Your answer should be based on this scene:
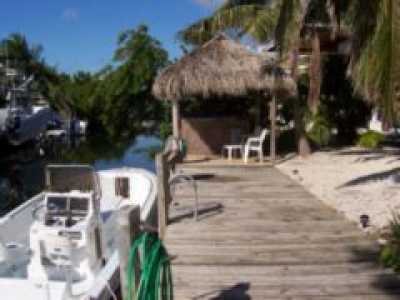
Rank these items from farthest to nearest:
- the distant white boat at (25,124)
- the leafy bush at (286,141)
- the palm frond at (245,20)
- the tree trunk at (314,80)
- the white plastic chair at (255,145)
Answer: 1. the distant white boat at (25,124)
2. the leafy bush at (286,141)
3. the palm frond at (245,20)
4. the white plastic chair at (255,145)
5. the tree trunk at (314,80)

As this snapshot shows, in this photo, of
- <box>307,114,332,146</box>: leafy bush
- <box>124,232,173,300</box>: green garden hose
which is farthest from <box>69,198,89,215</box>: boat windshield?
<box>307,114,332,146</box>: leafy bush

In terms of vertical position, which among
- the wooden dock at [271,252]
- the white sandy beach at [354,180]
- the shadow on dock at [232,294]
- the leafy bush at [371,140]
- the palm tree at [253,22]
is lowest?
the shadow on dock at [232,294]

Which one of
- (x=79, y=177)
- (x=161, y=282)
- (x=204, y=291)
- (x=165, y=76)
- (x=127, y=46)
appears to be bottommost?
(x=204, y=291)

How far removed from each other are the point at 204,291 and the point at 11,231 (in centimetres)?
336

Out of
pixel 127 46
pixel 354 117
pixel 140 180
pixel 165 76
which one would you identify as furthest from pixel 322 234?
pixel 127 46

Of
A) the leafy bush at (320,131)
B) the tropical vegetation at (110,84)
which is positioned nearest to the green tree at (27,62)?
the tropical vegetation at (110,84)

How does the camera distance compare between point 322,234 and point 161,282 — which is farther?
point 322,234

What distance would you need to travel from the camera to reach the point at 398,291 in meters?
4.61

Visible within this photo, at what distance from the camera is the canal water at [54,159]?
15322 millimetres

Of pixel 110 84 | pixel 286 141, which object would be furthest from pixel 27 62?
pixel 286 141

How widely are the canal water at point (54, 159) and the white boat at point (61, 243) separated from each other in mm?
6011

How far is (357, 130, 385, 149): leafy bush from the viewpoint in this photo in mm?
15648

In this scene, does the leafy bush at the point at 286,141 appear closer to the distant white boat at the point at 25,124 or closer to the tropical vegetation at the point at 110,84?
the tropical vegetation at the point at 110,84

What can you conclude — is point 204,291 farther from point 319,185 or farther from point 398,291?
point 319,185
